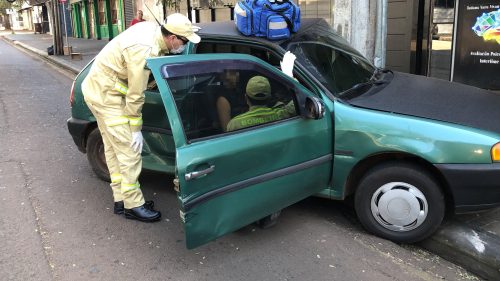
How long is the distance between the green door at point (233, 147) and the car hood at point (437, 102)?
1.67 ft

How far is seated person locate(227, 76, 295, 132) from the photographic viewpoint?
341 centimetres

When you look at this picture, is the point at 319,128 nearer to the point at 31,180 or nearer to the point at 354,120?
the point at 354,120

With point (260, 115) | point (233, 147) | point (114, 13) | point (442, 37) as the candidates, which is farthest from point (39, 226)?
point (114, 13)

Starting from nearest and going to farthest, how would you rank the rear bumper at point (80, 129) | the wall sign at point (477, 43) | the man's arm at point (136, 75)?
the man's arm at point (136, 75) → the rear bumper at point (80, 129) → the wall sign at point (477, 43)

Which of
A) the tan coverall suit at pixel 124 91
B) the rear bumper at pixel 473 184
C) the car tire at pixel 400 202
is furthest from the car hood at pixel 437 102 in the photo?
the tan coverall suit at pixel 124 91

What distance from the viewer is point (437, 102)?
12.2 feet

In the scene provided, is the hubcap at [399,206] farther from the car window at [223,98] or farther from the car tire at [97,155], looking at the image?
the car tire at [97,155]

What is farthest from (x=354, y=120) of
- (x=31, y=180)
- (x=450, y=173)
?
(x=31, y=180)

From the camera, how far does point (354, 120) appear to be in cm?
352

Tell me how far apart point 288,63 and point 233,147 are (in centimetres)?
99

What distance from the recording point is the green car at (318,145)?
3.01 metres

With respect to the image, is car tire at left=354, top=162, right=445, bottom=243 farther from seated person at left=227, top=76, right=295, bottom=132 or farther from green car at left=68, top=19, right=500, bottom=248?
seated person at left=227, top=76, right=295, bottom=132

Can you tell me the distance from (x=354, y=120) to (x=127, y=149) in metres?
1.80

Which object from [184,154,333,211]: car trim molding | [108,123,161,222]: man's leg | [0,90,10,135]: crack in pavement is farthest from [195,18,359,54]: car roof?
[0,90,10,135]: crack in pavement
